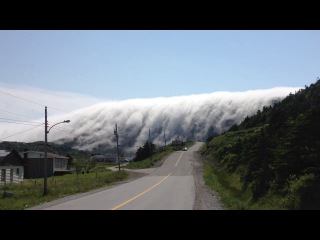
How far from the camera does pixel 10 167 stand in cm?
5994

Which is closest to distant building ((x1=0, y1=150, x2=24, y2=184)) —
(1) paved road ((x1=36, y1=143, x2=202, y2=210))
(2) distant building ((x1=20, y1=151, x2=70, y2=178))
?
(2) distant building ((x1=20, y1=151, x2=70, y2=178))

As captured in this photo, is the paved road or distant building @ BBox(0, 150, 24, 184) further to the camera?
distant building @ BBox(0, 150, 24, 184)

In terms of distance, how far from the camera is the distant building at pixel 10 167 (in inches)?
2292

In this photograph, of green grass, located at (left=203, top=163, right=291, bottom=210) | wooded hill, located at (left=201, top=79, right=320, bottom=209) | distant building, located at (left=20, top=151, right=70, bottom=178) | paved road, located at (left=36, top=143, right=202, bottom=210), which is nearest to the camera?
paved road, located at (left=36, top=143, right=202, bottom=210)

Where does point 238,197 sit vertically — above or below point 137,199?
below

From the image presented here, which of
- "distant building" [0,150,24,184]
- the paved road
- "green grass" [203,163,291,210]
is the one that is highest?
"distant building" [0,150,24,184]

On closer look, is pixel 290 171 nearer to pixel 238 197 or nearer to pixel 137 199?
pixel 238 197

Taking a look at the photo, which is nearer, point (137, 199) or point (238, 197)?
point (137, 199)

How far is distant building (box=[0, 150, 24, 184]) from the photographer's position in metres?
58.2

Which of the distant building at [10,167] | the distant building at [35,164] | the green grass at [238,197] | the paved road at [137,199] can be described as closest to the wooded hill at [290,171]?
the green grass at [238,197]

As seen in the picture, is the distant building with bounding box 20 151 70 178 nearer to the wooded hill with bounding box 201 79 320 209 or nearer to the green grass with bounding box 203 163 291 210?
the green grass with bounding box 203 163 291 210

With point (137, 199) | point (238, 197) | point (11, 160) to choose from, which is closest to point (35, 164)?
point (11, 160)

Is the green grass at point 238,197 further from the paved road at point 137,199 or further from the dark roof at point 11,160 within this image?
the dark roof at point 11,160
